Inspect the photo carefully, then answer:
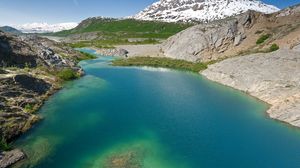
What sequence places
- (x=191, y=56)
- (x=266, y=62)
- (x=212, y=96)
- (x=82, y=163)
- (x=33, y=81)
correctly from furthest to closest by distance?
(x=191, y=56)
(x=266, y=62)
(x=212, y=96)
(x=33, y=81)
(x=82, y=163)

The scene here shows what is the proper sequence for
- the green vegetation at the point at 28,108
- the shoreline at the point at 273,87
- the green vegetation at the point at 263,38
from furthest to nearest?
the green vegetation at the point at 263,38 < the shoreline at the point at 273,87 < the green vegetation at the point at 28,108

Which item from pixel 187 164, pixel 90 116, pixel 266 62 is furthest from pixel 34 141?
pixel 266 62

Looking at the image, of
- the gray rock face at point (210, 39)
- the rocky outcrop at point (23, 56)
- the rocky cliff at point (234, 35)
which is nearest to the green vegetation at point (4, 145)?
the rocky outcrop at point (23, 56)

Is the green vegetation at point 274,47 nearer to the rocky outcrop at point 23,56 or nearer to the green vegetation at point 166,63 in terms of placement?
the green vegetation at point 166,63

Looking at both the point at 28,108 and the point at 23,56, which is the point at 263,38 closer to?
the point at 23,56

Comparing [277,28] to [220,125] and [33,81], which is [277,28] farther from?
[33,81]

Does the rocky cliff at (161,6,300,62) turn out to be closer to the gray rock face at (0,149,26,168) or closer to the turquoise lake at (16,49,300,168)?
the turquoise lake at (16,49,300,168)
